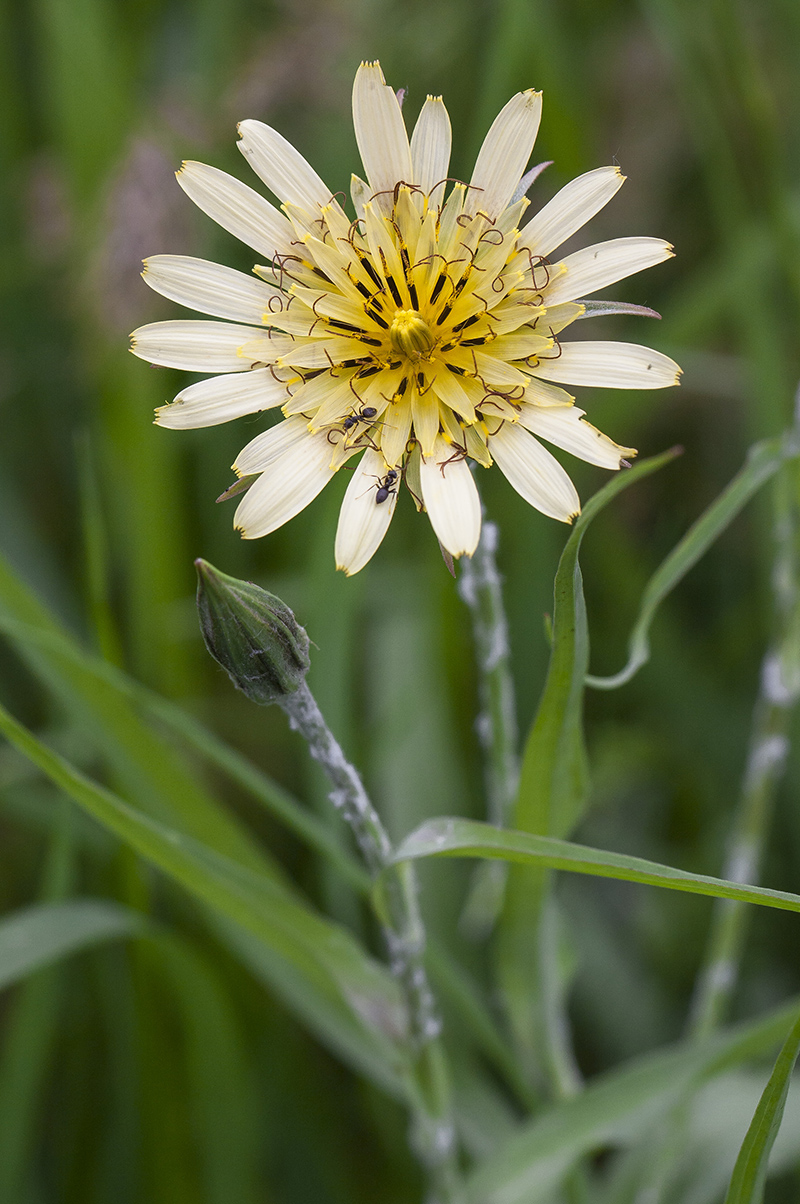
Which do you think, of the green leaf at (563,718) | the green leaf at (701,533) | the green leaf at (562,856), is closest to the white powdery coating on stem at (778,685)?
the green leaf at (701,533)

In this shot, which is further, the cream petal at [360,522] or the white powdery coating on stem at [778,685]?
the white powdery coating on stem at [778,685]

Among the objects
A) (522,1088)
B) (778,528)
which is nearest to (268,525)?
(778,528)

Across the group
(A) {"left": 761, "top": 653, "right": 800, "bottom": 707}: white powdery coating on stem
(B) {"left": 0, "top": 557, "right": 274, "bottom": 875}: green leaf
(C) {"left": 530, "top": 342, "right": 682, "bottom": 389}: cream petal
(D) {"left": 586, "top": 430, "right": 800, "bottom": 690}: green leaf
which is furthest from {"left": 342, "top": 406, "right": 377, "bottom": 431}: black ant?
(A) {"left": 761, "top": 653, "right": 800, "bottom": 707}: white powdery coating on stem

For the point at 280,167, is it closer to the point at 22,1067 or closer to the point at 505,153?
the point at 505,153

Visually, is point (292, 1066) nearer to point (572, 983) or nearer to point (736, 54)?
point (572, 983)

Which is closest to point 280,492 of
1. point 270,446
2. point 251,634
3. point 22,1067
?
point 270,446

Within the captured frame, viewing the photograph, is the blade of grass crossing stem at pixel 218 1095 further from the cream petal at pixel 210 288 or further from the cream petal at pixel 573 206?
the cream petal at pixel 573 206
